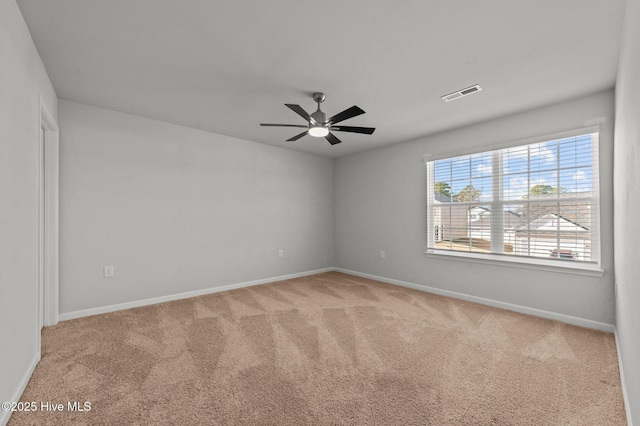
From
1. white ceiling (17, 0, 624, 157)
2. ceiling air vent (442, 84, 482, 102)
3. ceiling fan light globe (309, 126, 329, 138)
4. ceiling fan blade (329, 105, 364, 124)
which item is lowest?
ceiling fan light globe (309, 126, 329, 138)

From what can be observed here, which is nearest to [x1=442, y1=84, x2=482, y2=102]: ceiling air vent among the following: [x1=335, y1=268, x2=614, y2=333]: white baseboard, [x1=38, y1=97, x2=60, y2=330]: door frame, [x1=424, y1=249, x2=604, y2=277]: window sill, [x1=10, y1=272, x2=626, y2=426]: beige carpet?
[x1=424, y1=249, x2=604, y2=277]: window sill

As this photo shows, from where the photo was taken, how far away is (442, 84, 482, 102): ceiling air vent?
2.87 m

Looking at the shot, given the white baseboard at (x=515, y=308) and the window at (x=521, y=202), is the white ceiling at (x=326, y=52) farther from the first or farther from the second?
the white baseboard at (x=515, y=308)

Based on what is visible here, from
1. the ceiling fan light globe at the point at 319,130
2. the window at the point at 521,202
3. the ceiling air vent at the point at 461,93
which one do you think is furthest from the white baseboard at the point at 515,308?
the ceiling fan light globe at the point at 319,130

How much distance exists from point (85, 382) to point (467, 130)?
190 inches

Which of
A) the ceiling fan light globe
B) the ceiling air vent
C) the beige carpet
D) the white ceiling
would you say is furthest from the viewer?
the ceiling fan light globe

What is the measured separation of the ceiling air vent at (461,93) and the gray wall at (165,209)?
9.88 ft

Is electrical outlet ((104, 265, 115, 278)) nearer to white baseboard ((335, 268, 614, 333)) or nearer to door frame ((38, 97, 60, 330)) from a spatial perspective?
door frame ((38, 97, 60, 330))

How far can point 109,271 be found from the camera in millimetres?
3484

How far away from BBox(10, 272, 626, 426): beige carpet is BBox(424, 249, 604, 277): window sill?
0.60 meters

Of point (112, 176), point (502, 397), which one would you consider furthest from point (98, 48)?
point (502, 397)

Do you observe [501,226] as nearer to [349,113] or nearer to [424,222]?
[424,222]

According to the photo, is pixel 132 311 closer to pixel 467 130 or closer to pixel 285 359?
pixel 285 359

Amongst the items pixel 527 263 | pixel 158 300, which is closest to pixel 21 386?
pixel 158 300
